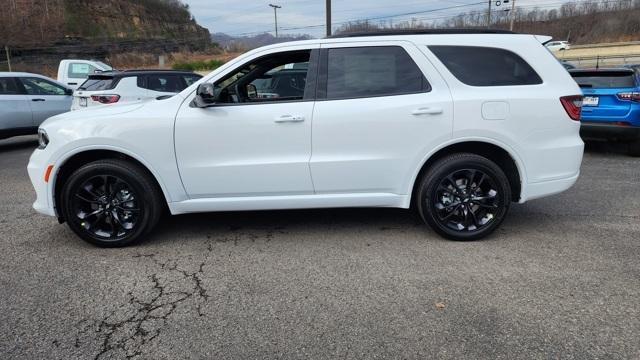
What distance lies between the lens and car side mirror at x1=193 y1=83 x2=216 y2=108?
3.92 meters

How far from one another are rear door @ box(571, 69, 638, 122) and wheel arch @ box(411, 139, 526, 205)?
450 centimetres

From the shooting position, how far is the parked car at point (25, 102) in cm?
945

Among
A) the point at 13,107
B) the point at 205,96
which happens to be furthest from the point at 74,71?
the point at 205,96

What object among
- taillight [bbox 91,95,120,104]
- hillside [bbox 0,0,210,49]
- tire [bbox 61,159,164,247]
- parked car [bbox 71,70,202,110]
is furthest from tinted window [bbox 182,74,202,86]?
hillside [bbox 0,0,210,49]

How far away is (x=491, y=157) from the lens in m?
4.41

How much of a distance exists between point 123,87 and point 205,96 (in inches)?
268

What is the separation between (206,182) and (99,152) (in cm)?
103

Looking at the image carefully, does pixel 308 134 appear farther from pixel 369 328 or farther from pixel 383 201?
pixel 369 328

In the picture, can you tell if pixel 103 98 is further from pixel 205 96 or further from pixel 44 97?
pixel 205 96

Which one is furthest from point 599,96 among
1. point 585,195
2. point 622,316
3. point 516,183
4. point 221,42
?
point 221,42

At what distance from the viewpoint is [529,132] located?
409 centimetres

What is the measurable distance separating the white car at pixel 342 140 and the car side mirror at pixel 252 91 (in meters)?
0.03

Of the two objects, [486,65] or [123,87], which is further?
[123,87]

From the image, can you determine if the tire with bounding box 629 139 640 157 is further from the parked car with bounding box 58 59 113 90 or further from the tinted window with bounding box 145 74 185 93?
the parked car with bounding box 58 59 113 90
